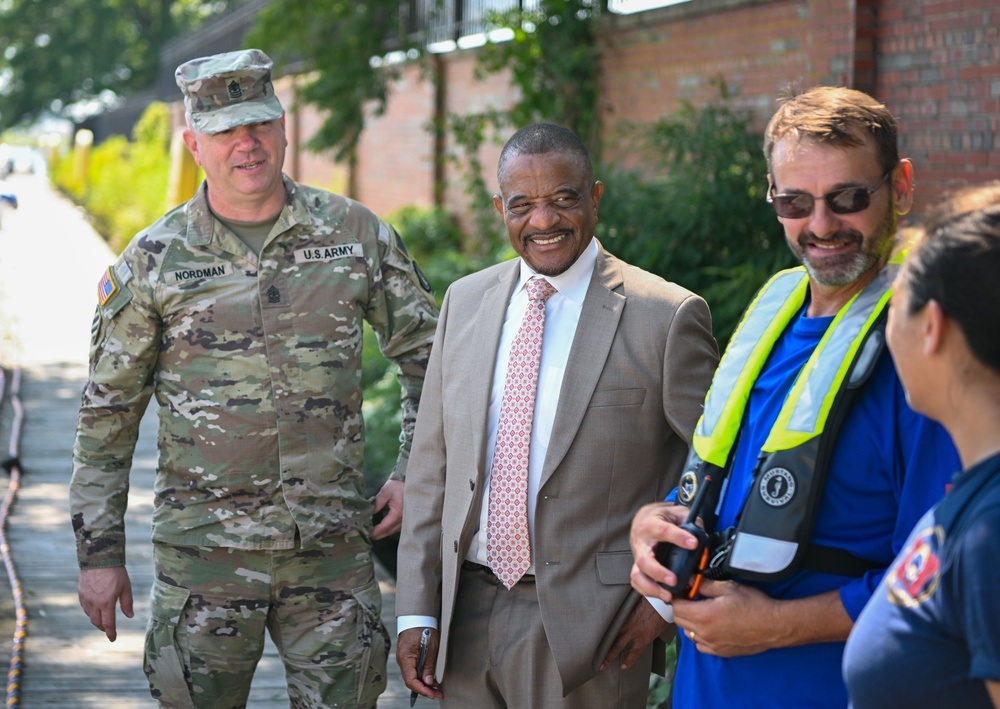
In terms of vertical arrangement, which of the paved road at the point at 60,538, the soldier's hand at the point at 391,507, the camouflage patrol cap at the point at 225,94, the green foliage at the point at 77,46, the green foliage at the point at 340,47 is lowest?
the paved road at the point at 60,538

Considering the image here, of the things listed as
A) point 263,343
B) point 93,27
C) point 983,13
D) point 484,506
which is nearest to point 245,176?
point 263,343

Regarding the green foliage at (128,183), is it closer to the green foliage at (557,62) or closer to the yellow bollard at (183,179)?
the yellow bollard at (183,179)

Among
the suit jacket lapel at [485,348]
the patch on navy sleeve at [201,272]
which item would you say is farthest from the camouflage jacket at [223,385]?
the suit jacket lapel at [485,348]

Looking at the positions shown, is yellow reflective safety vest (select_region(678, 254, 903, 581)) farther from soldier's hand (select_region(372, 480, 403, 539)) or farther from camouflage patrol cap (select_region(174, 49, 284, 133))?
camouflage patrol cap (select_region(174, 49, 284, 133))

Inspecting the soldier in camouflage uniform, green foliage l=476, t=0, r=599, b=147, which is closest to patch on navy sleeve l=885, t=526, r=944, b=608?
the soldier in camouflage uniform

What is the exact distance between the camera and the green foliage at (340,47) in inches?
499

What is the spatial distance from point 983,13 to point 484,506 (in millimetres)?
4516

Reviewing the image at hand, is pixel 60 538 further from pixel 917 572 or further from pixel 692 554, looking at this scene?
pixel 917 572

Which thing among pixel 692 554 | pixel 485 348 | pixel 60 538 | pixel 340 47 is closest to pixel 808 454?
pixel 692 554

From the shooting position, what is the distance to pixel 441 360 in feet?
9.53

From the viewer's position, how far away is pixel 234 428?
10.4 ft

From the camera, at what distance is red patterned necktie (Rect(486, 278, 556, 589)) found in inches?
104

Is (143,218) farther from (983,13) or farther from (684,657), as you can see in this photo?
(684,657)

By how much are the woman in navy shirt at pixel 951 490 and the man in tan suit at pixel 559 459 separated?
1.00 metres
